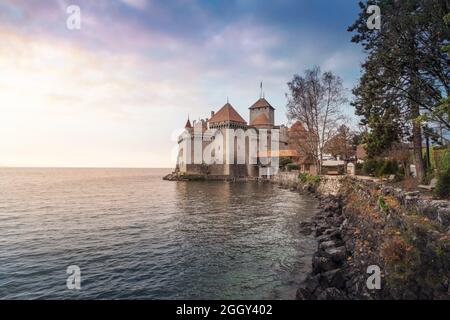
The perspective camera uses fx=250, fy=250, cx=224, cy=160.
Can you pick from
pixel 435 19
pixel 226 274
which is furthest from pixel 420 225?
pixel 435 19

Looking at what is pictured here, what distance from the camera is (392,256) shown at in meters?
7.67

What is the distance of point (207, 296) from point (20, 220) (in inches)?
815

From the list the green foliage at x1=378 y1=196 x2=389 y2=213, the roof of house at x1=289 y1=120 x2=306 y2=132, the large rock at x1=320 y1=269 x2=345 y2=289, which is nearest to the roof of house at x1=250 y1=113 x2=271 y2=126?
the roof of house at x1=289 y1=120 x2=306 y2=132

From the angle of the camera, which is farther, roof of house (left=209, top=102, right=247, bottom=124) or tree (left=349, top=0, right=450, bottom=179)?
roof of house (left=209, top=102, right=247, bottom=124)

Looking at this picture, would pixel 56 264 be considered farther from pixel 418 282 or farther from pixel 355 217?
pixel 355 217

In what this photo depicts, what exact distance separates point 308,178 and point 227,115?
3501 cm

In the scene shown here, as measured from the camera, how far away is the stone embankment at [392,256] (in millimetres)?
6660

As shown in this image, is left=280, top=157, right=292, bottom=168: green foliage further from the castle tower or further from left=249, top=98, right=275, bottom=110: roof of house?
left=249, top=98, right=275, bottom=110: roof of house

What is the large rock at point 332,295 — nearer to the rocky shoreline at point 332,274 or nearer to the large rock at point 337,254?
the rocky shoreline at point 332,274

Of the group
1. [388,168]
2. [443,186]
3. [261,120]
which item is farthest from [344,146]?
[443,186]

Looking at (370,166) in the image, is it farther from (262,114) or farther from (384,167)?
(262,114)

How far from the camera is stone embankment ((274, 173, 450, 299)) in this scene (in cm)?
666

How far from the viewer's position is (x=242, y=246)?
1308cm
